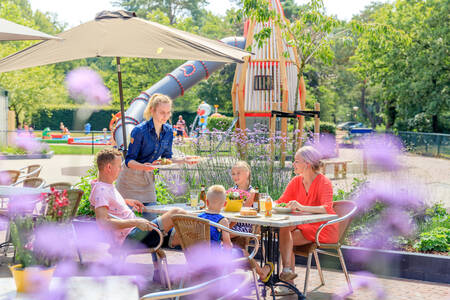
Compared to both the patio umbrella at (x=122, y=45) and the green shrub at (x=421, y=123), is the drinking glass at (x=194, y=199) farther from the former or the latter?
the green shrub at (x=421, y=123)

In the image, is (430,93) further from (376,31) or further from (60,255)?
(60,255)

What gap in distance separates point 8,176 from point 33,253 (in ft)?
20.0

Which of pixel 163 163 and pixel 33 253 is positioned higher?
pixel 163 163

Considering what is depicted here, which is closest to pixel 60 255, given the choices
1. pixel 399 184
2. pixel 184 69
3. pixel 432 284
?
pixel 432 284

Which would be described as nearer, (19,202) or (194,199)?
(194,199)

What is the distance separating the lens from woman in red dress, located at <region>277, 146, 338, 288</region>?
5.25 metres

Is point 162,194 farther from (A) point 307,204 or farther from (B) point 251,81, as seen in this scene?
(B) point 251,81

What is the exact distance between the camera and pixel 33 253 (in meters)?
2.48

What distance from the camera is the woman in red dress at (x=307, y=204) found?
207 inches

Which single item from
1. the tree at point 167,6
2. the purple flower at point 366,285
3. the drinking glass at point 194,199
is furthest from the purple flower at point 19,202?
the tree at point 167,6

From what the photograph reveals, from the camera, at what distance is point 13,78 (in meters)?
33.7

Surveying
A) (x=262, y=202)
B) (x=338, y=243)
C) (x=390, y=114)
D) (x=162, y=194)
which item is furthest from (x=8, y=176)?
(x=390, y=114)

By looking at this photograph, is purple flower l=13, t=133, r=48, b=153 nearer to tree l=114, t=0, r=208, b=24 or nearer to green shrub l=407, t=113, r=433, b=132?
green shrub l=407, t=113, r=433, b=132

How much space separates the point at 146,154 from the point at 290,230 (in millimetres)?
1583
